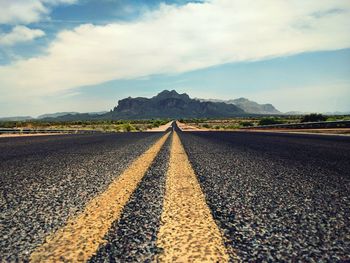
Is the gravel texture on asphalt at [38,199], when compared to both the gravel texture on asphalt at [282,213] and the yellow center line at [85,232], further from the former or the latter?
the gravel texture on asphalt at [282,213]

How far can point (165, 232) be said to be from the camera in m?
1.63

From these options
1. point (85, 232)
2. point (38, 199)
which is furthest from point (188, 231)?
point (38, 199)

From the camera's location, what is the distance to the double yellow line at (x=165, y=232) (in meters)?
1.34

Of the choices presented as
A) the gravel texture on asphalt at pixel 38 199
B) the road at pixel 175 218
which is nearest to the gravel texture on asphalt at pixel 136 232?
the road at pixel 175 218

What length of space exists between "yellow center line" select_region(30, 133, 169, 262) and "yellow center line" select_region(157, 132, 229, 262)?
31 cm

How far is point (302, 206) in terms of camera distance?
2.25 metres

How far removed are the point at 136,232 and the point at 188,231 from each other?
0.27m

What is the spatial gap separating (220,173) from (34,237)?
2.57 m

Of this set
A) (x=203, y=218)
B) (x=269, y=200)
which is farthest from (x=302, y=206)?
(x=203, y=218)

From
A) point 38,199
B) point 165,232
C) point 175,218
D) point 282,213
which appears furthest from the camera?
point 38,199

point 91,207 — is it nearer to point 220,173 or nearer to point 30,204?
point 30,204

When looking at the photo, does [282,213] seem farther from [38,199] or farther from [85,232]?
[38,199]

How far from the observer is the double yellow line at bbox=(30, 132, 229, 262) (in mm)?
1339

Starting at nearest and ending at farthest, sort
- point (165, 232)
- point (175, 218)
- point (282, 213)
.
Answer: point (165, 232), point (175, 218), point (282, 213)
